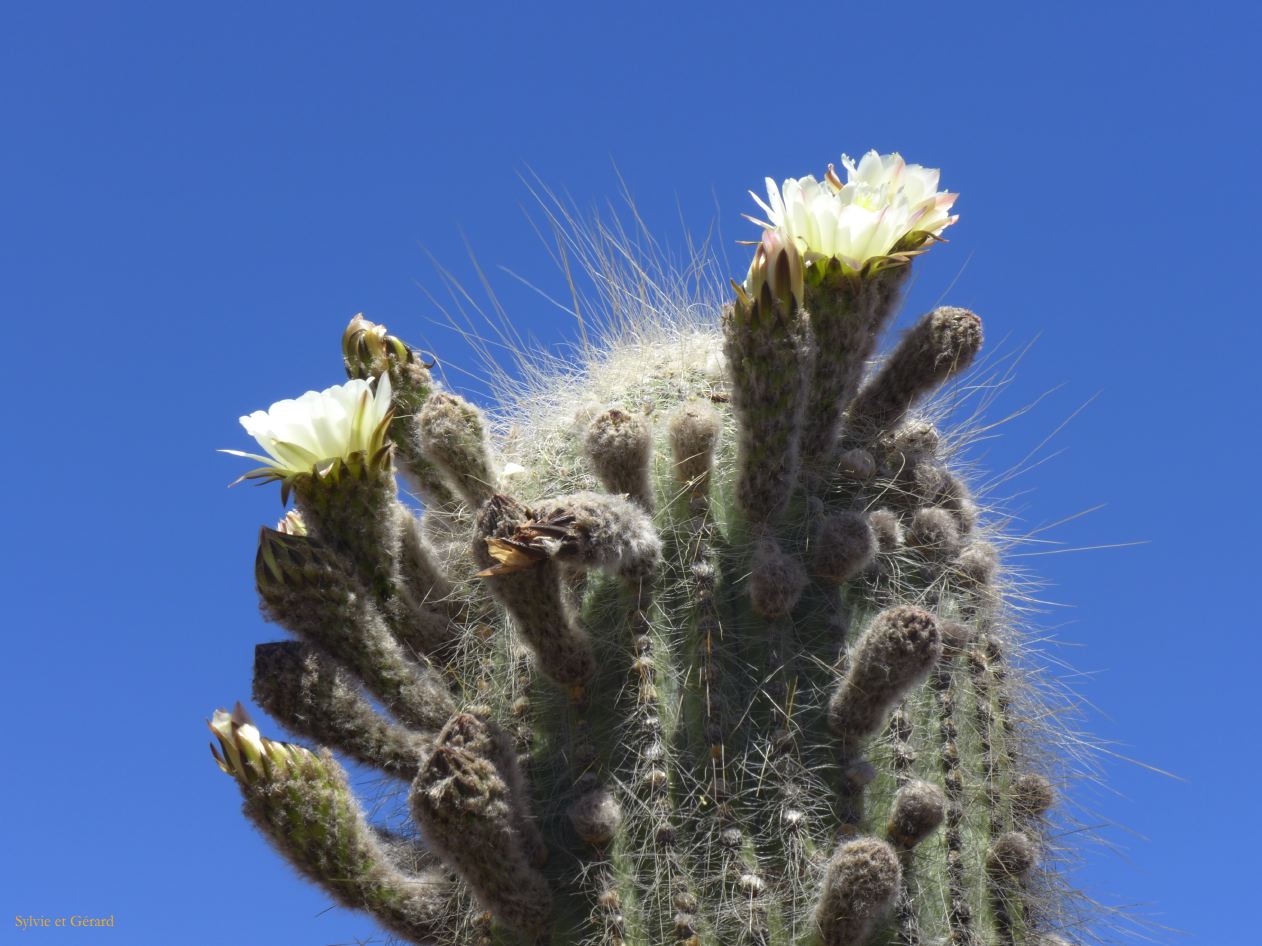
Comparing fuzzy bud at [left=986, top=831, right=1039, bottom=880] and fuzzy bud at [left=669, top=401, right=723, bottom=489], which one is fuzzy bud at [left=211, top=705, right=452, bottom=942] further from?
fuzzy bud at [left=986, top=831, right=1039, bottom=880]

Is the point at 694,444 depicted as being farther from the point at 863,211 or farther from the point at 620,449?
the point at 863,211

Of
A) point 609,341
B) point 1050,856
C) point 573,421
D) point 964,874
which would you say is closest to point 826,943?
point 964,874

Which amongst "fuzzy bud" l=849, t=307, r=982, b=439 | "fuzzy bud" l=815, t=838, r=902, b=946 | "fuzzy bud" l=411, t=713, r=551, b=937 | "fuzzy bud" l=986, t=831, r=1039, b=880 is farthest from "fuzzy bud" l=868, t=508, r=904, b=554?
"fuzzy bud" l=411, t=713, r=551, b=937

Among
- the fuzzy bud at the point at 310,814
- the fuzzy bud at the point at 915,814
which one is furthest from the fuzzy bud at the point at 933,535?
the fuzzy bud at the point at 310,814

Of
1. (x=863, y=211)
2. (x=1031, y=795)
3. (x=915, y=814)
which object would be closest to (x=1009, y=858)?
(x=1031, y=795)

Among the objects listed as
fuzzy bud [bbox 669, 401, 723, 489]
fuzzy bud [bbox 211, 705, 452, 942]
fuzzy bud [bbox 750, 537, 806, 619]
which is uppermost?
fuzzy bud [bbox 669, 401, 723, 489]

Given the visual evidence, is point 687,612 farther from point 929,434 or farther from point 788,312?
point 929,434

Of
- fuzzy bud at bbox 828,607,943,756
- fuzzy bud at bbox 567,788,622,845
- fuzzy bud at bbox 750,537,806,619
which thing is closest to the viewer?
fuzzy bud at bbox 828,607,943,756

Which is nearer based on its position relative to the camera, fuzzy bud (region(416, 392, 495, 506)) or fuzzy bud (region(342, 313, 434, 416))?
fuzzy bud (region(416, 392, 495, 506))

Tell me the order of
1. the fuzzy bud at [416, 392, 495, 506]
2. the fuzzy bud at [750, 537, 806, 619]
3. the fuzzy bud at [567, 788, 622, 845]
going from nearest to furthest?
1. the fuzzy bud at [567, 788, 622, 845]
2. the fuzzy bud at [750, 537, 806, 619]
3. the fuzzy bud at [416, 392, 495, 506]
